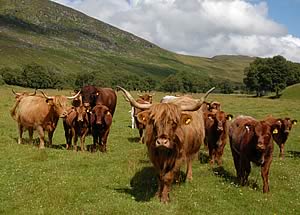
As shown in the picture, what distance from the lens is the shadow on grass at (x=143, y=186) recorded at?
1103cm

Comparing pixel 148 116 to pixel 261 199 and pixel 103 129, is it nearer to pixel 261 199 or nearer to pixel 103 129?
pixel 261 199

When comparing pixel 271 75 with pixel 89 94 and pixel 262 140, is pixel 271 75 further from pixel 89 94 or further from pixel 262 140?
pixel 262 140

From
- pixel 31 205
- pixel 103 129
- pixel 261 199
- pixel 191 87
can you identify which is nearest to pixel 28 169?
pixel 31 205

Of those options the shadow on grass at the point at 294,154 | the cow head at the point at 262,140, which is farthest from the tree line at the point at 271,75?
the cow head at the point at 262,140

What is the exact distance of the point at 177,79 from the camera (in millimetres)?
135375

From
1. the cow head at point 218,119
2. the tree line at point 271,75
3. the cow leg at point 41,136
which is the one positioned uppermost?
the tree line at point 271,75

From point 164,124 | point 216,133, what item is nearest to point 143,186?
point 164,124

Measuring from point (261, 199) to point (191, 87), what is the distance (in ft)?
407

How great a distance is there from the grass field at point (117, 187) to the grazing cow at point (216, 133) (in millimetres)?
490

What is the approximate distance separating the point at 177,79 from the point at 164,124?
126173 millimetres

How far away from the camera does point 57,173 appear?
509 inches

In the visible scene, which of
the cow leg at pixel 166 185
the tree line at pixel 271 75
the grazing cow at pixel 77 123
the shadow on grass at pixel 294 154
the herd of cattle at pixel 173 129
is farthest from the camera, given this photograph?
the tree line at pixel 271 75

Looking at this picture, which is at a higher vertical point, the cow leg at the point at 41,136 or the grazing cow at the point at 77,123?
the grazing cow at the point at 77,123

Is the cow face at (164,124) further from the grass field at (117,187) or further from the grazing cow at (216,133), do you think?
the grazing cow at (216,133)
